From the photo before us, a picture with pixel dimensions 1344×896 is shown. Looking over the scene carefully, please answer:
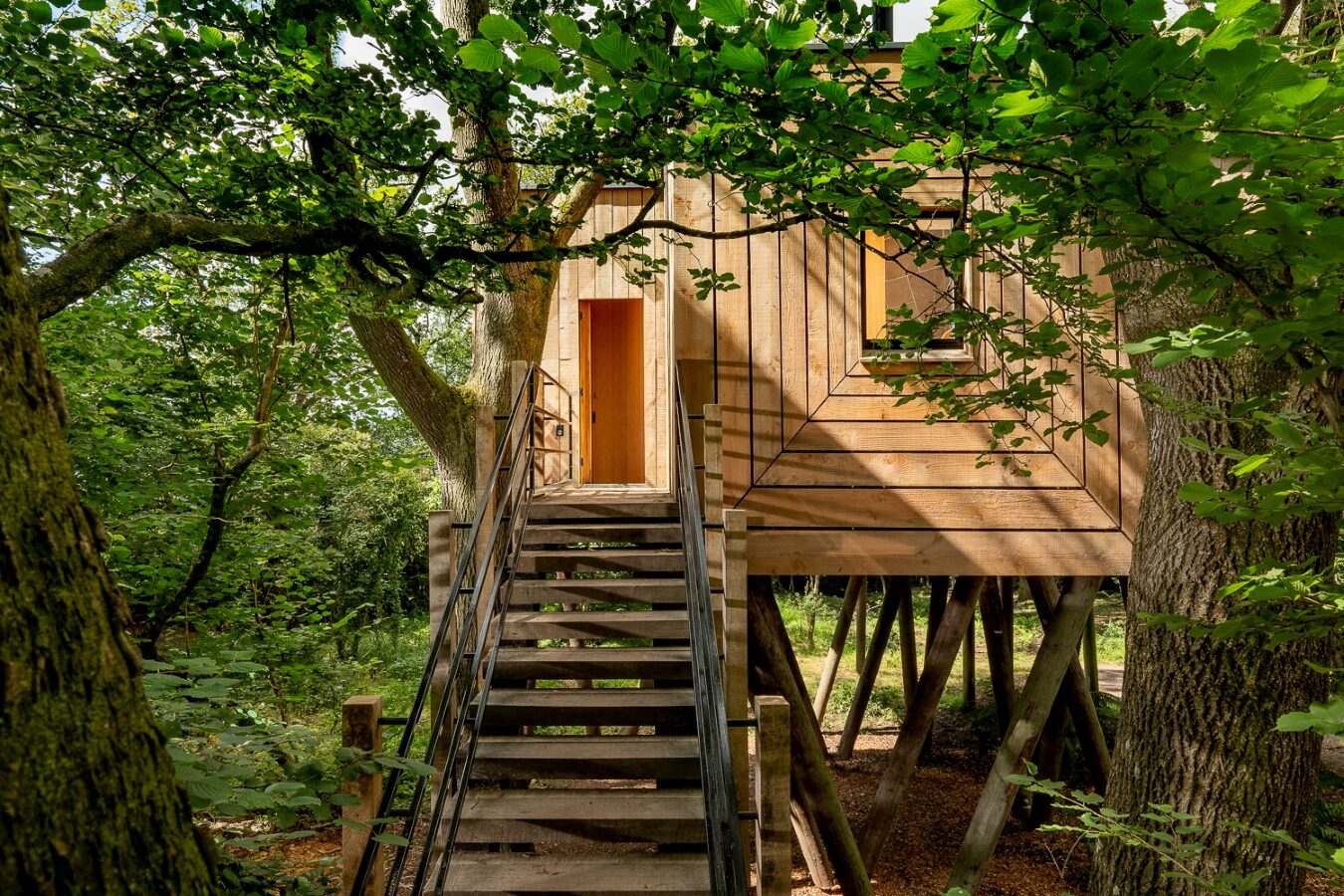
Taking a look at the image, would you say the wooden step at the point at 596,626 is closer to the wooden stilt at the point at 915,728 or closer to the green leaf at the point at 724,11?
the wooden stilt at the point at 915,728

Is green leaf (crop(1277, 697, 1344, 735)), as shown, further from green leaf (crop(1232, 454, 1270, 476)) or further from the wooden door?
the wooden door

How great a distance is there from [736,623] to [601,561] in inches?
46.7

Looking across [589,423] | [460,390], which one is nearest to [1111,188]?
[460,390]

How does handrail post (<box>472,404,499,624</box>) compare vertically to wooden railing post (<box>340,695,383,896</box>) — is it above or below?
above

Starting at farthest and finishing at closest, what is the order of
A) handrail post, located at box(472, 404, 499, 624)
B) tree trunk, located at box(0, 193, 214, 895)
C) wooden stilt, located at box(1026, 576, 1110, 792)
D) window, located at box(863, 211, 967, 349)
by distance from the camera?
wooden stilt, located at box(1026, 576, 1110, 792)
window, located at box(863, 211, 967, 349)
handrail post, located at box(472, 404, 499, 624)
tree trunk, located at box(0, 193, 214, 895)

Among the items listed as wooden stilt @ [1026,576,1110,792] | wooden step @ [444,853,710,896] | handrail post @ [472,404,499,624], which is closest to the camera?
wooden step @ [444,853,710,896]

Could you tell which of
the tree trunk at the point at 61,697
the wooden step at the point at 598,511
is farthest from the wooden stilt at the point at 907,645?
the tree trunk at the point at 61,697

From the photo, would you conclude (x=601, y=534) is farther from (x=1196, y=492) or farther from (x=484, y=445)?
(x=1196, y=492)

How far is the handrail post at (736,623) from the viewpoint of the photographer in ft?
13.1

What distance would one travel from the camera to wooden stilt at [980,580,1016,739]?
7.21 metres

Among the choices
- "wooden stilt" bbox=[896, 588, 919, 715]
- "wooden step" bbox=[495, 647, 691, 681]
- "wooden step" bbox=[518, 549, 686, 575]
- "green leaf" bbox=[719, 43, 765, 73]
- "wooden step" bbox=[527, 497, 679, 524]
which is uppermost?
"green leaf" bbox=[719, 43, 765, 73]

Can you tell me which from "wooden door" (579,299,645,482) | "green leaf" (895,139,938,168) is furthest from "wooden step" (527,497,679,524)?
"wooden door" (579,299,645,482)

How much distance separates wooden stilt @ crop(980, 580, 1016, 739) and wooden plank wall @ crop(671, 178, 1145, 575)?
6.73ft

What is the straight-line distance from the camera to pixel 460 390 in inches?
270
